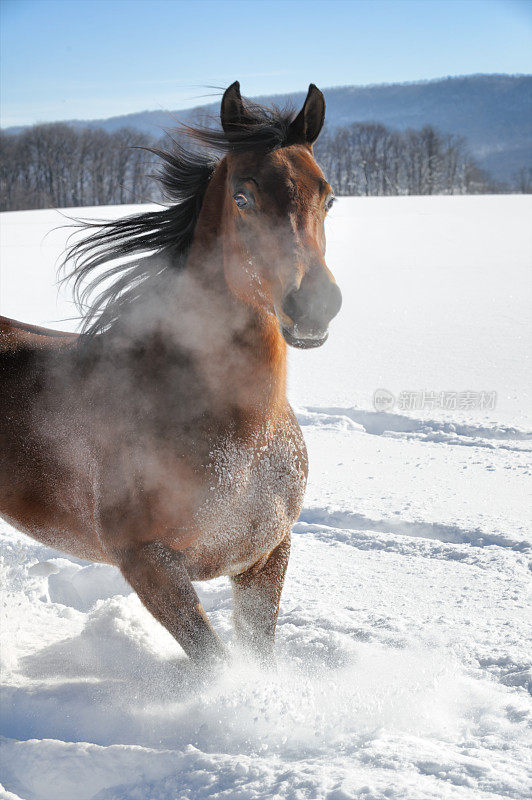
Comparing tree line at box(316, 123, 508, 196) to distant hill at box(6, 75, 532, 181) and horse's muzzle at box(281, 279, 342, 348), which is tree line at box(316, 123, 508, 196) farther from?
distant hill at box(6, 75, 532, 181)

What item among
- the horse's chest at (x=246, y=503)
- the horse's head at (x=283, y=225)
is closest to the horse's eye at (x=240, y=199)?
the horse's head at (x=283, y=225)

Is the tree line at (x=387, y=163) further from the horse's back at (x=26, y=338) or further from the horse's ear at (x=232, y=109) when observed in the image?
the horse's ear at (x=232, y=109)

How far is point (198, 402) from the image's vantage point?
192 cm

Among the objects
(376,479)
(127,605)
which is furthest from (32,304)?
(127,605)

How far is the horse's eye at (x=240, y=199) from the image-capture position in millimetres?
1746

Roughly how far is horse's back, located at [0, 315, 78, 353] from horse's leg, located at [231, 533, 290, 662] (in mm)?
1064

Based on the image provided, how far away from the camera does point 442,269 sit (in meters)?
12.5

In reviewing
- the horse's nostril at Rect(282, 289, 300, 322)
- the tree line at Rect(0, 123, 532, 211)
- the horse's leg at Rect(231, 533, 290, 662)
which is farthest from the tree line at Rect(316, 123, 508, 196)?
the horse's nostril at Rect(282, 289, 300, 322)

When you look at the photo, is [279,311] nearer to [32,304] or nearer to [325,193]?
[325,193]

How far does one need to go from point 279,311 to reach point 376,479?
2766 millimetres

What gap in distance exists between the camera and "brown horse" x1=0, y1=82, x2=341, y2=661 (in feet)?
5.78

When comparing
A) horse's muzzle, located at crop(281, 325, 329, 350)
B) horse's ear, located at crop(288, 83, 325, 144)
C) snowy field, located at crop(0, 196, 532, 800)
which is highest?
horse's ear, located at crop(288, 83, 325, 144)

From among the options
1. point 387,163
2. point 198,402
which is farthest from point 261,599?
point 387,163

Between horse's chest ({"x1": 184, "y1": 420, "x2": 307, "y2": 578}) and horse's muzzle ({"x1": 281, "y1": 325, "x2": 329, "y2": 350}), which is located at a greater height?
horse's muzzle ({"x1": 281, "y1": 325, "x2": 329, "y2": 350})
